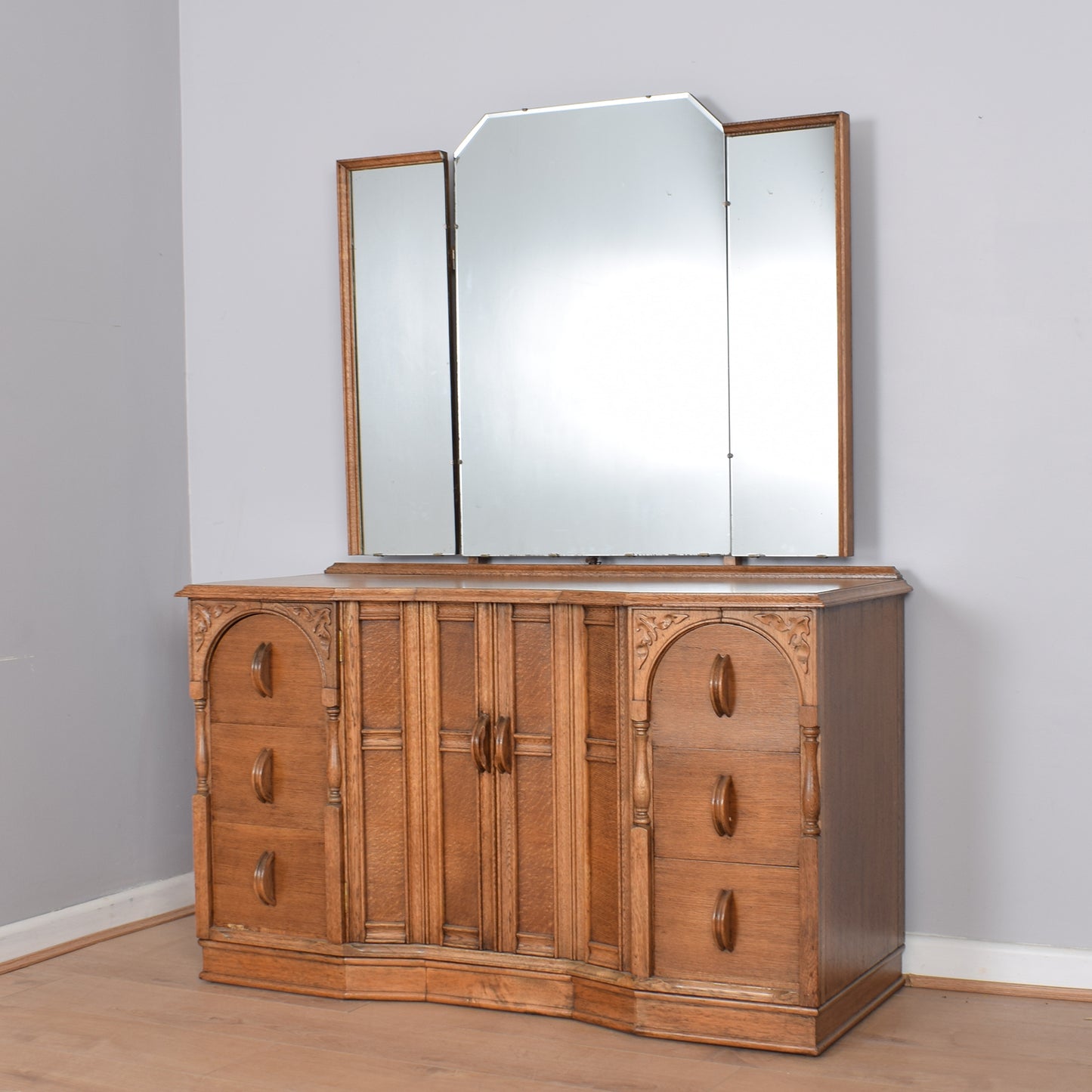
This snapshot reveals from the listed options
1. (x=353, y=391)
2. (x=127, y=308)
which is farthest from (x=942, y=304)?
(x=127, y=308)

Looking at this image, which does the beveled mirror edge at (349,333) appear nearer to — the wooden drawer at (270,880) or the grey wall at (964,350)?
the grey wall at (964,350)

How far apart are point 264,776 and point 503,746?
0.59 m

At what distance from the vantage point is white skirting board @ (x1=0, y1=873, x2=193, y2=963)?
125 inches

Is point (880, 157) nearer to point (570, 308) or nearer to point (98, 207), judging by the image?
point (570, 308)

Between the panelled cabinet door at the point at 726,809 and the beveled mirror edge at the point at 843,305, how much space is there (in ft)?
1.88

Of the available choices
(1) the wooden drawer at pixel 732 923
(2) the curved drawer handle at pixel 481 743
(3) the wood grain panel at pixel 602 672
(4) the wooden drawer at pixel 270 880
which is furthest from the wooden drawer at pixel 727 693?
(4) the wooden drawer at pixel 270 880

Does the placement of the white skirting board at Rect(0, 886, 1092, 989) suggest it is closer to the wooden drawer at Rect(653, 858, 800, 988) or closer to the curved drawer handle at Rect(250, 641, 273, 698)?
the wooden drawer at Rect(653, 858, 800, 988)

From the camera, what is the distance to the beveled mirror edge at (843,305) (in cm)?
296

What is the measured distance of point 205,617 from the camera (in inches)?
119

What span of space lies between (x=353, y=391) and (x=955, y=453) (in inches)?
61.1

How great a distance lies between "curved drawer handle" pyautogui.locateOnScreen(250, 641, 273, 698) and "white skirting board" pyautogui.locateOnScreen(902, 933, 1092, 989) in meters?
1.61

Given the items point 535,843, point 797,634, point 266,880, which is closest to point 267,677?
point 266,880

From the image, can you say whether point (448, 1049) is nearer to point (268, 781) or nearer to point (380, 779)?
point (380, 779)

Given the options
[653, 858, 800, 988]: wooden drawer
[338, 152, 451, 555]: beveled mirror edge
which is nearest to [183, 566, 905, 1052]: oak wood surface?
[653, 858, 800, 988]: wooden drawer
